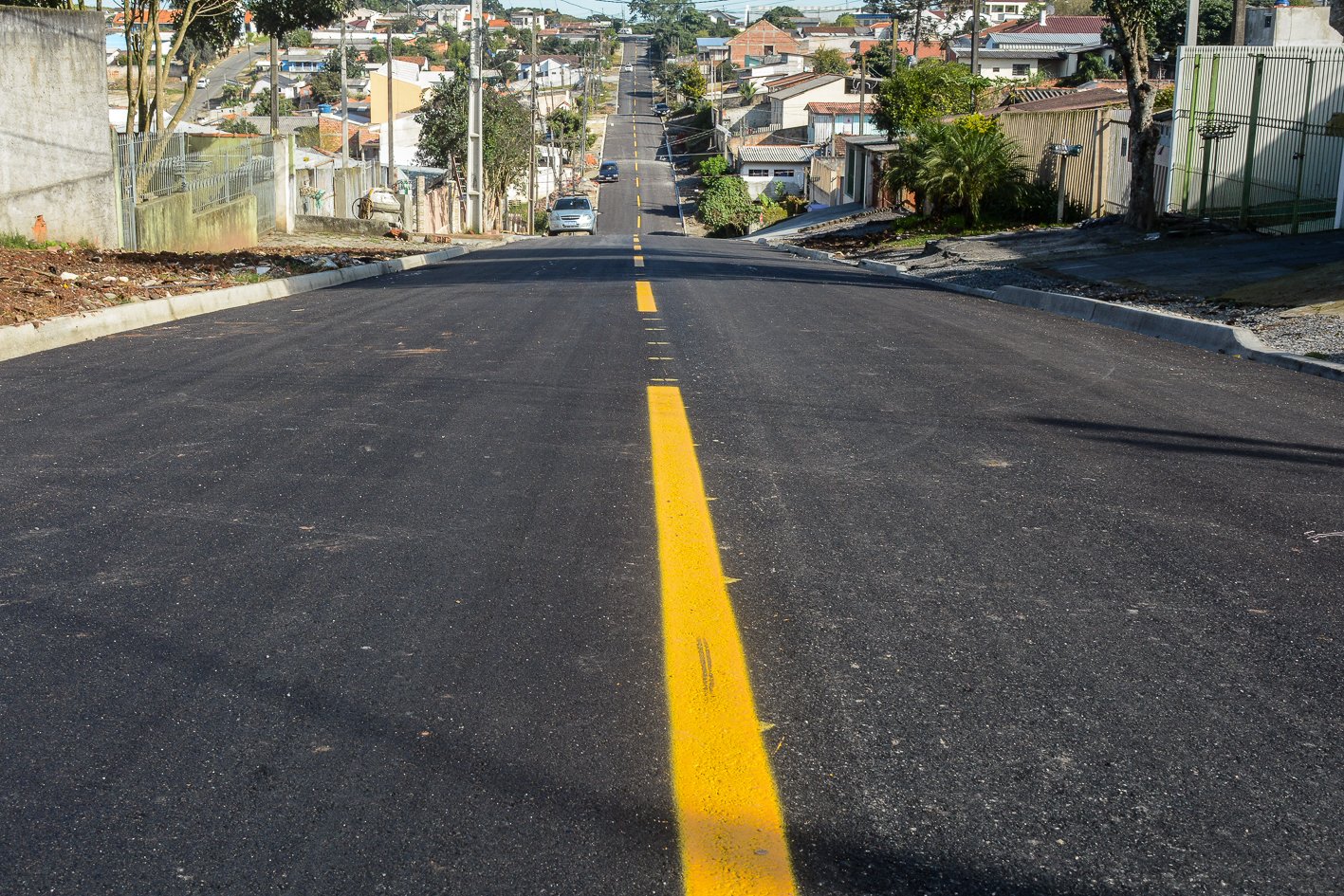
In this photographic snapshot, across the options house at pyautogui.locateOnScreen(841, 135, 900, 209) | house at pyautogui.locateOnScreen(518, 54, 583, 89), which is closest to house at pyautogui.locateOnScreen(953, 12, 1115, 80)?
house at pyautogui.locateOnScreen(841, 135, 900, 209)

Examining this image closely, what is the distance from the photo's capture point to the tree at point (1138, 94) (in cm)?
→ 2148

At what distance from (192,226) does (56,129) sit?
475 centimetres

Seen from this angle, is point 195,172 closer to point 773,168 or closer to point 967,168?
point 967,168

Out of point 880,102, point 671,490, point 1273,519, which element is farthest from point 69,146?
point 880,102

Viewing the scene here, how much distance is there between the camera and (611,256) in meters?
23.5

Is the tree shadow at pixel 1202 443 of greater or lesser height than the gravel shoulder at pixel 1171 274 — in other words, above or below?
below

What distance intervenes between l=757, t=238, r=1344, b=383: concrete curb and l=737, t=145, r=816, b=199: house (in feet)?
217

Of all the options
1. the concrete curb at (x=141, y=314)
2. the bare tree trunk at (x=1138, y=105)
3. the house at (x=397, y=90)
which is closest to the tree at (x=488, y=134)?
the house at (x=397, y=90)

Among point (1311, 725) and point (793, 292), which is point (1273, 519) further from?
point (793, 292)

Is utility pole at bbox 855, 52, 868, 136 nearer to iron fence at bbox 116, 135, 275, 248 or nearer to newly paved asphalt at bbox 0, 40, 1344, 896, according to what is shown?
iron fence at bbox 116, 135, 275, 248

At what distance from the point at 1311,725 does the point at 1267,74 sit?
2272 cm

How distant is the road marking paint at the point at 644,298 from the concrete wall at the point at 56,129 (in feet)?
27.7

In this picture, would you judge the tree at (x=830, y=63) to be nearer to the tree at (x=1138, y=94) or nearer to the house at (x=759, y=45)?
the house at (x=759, y=45)

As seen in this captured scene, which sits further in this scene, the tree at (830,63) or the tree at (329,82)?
the tree at (830,63)
